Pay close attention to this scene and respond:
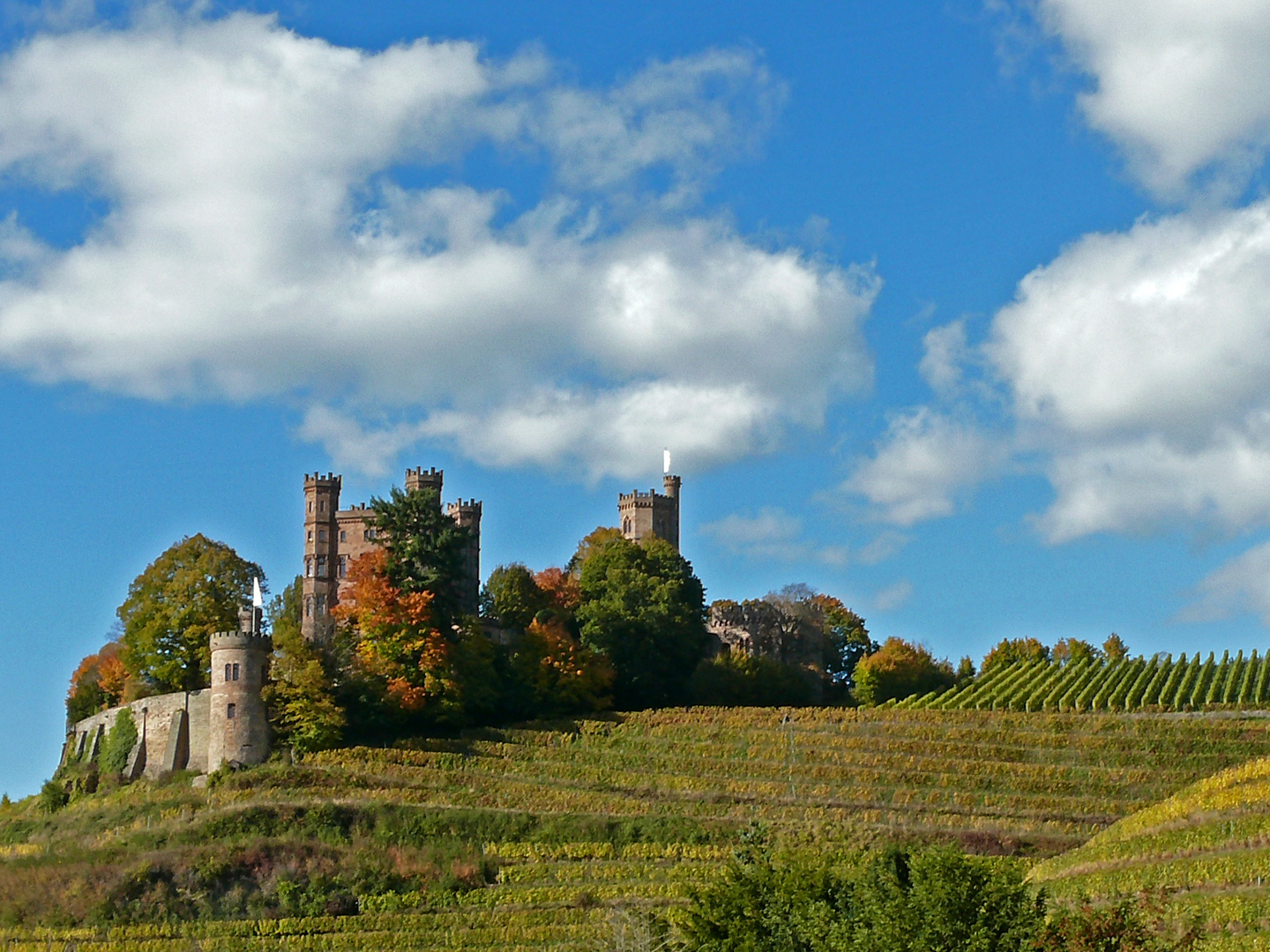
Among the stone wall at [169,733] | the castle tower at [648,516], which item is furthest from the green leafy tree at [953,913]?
the castle tower at [648,516]

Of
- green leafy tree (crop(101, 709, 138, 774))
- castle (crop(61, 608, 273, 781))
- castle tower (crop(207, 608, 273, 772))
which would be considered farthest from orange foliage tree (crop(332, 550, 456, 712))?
green leafy tree (crop(101, 709, 138, 774))

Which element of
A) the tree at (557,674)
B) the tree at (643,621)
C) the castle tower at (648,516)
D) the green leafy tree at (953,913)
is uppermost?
the castle tower at (648,516)

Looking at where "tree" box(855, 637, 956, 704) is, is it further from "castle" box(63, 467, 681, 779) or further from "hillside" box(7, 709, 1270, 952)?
"castle" box(63, 467, 681, 779)

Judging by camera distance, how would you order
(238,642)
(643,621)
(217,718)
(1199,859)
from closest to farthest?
(1199,859)
(217,718)
(238,642)
(643,621)

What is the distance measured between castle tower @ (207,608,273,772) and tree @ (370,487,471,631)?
6.29 meters

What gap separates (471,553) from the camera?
78062 mm

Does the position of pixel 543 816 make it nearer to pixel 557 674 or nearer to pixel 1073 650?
pixel 557 674

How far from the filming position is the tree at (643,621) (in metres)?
70.2

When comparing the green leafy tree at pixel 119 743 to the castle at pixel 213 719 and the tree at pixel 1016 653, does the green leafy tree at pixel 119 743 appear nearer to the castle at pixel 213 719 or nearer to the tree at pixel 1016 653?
the castle at pixel 213 719

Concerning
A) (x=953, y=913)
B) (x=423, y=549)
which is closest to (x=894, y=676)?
(x=423, y=549)

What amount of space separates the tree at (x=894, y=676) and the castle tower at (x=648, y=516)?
17.4m

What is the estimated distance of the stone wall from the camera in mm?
59812

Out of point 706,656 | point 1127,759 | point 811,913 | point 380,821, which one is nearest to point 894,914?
point 811,913

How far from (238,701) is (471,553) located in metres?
20.3
